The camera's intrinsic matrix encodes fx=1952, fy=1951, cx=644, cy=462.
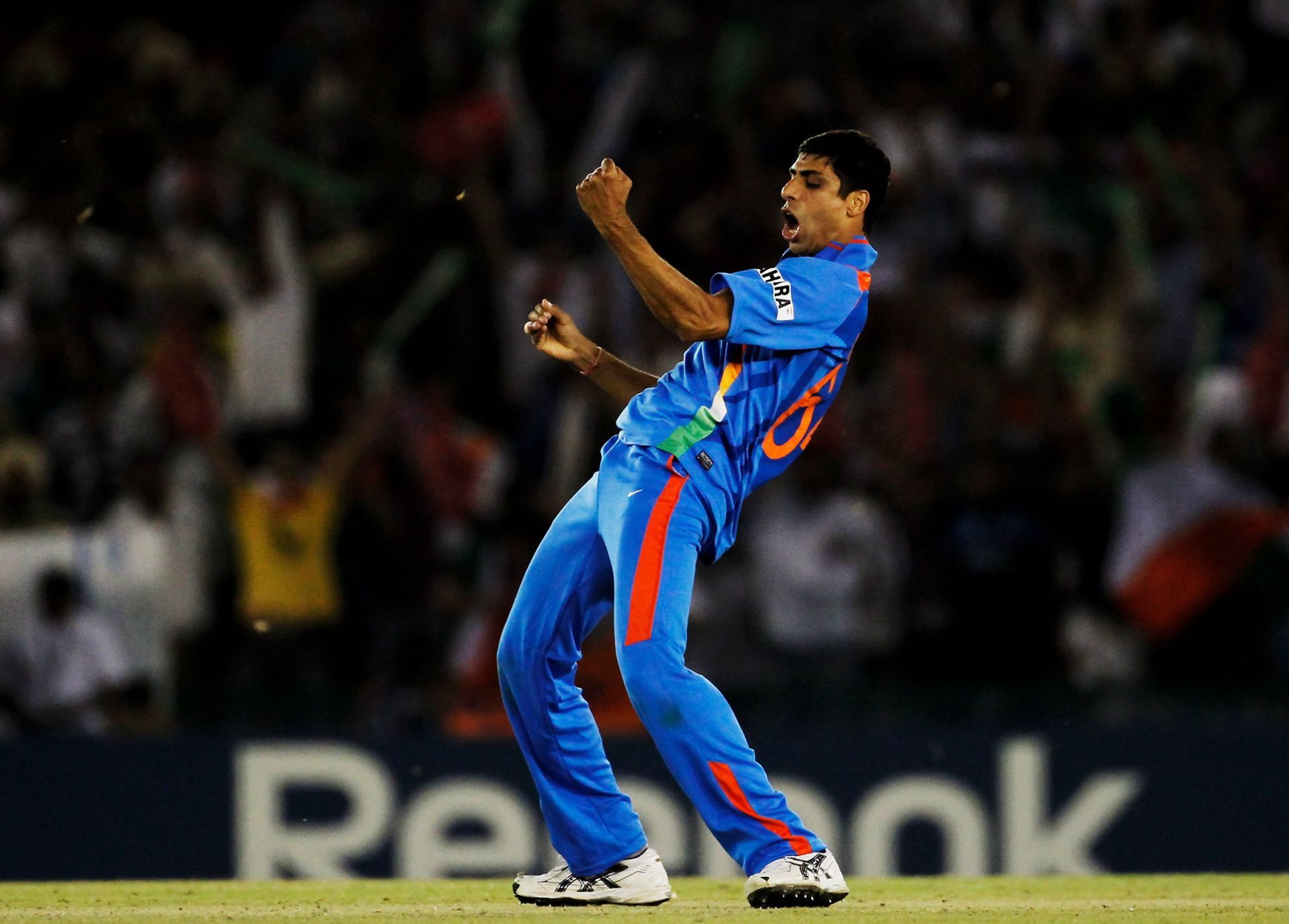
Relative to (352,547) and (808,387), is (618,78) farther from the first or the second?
(808,387)

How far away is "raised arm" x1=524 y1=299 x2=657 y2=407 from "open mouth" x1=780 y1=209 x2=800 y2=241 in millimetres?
589

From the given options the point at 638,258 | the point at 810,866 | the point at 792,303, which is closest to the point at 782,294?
the point at 792,303

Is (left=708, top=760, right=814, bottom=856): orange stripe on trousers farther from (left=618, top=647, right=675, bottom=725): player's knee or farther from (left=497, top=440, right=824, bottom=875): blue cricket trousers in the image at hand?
(left=618, top=647, right=675, bottom=725): player's knee

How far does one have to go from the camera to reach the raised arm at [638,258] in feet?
15.9

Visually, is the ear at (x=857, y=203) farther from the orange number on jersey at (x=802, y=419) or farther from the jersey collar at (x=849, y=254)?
the orange number on jersey at (x=802, y=419)

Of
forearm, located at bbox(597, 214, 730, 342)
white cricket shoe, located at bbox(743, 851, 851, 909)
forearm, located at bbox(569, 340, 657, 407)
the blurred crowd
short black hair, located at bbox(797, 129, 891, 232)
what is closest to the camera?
forearm, located at bbox(597, 214, 730, 342)

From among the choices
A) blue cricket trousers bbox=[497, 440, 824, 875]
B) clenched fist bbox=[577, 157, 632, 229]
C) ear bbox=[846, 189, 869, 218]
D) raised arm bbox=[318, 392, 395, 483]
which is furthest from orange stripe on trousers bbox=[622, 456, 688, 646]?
raised arm bbox=[318, 392, 395, 483]

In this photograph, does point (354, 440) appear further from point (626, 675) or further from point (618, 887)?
point (626, 675)

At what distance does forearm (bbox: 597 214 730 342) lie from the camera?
191 inches

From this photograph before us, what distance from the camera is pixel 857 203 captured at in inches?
213

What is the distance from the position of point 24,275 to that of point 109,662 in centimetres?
256

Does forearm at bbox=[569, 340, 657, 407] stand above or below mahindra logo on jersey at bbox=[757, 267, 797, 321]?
below

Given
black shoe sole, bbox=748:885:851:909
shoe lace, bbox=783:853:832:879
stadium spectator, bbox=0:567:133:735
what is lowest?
black shoe sole, bbox=748:885:851:909

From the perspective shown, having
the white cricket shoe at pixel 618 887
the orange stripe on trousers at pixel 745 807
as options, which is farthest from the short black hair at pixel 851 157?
the white cricket shoe at pixel 618 887
